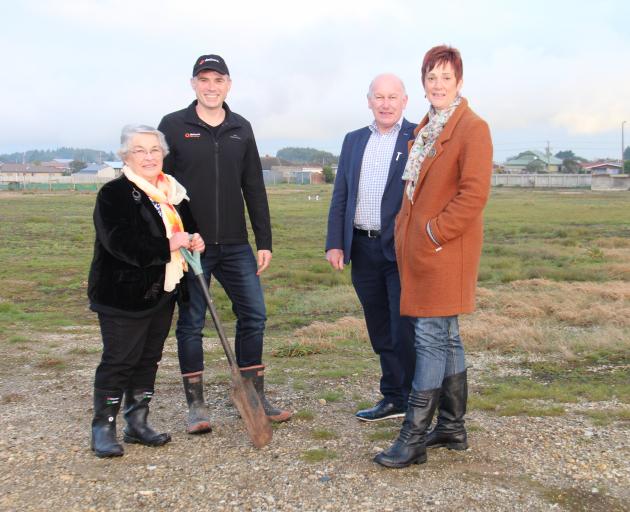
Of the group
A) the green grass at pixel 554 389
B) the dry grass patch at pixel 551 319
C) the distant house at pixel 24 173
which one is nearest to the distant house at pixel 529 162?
the distant house at pixel 24 173

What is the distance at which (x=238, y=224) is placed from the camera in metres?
4.86

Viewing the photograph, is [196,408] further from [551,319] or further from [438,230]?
[551,319]

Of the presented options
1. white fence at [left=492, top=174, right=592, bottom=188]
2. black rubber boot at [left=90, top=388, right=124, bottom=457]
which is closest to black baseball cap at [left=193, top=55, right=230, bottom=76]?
black rubber boot at [left=90, top=388, right=124, bottom=457]

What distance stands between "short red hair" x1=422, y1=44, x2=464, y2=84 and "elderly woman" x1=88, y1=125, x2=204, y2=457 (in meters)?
1.62

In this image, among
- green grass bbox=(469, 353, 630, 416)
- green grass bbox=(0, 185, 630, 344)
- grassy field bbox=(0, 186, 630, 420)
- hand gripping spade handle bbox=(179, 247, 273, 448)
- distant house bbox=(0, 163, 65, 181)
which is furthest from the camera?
distant house bbox=(0, 163, 65, 181)

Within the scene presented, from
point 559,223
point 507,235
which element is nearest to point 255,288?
point 507,235

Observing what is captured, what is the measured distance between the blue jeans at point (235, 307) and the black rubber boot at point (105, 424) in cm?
56

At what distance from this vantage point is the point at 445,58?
390cm

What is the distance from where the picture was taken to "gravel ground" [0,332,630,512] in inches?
141

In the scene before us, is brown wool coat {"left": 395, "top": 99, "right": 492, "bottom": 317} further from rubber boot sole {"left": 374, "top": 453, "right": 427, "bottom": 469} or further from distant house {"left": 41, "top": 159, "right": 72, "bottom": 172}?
distant house {"left": 41, "top": 159, "right": 72, "bottom": 172}

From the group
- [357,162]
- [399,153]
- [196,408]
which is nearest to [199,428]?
[196,408]

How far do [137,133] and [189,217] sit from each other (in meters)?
0.63

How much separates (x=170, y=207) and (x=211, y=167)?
477 millimetres

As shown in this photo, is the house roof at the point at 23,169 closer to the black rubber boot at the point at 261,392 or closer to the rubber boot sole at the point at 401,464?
the black rubber boot at the point at 261,392
